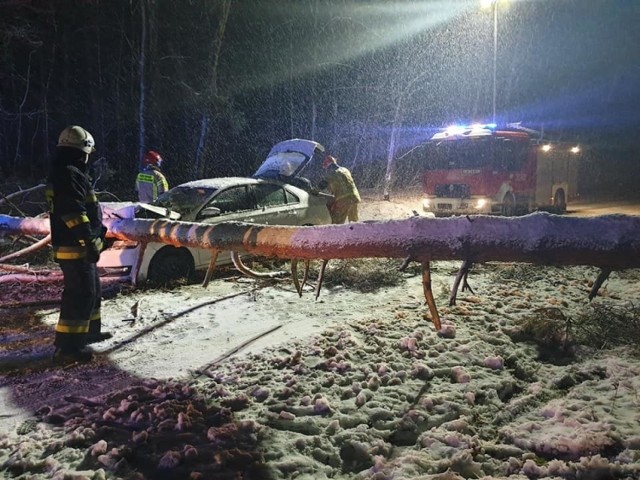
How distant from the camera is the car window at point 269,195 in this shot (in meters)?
7.98

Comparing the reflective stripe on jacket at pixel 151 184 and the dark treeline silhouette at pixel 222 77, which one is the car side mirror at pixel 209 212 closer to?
the reflective stripe on jacket at pixel 151 184

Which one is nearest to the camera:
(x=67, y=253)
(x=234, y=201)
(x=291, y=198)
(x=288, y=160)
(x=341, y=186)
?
(x=67, y=253)

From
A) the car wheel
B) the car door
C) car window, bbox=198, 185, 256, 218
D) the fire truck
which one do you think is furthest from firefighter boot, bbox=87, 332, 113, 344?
the fire truck

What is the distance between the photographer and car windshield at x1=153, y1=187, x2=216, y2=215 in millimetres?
7062

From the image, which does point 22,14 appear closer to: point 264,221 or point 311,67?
Result: point 311,67

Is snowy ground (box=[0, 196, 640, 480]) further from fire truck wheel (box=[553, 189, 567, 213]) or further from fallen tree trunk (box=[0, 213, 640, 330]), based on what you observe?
fire truck wheel (box=[553, 189, 567, 213])

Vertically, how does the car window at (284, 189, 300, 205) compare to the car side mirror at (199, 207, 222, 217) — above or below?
above

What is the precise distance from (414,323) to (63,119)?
21.4 m

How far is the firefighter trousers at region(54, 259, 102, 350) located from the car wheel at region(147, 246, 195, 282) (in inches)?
87.5

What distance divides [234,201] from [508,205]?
8214 millimetres

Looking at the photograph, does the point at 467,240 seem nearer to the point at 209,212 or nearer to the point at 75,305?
the point at 75,305

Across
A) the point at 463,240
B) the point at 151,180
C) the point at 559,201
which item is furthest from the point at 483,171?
the point at 463,240

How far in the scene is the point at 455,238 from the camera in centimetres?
289

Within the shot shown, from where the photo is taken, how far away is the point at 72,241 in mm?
4371
